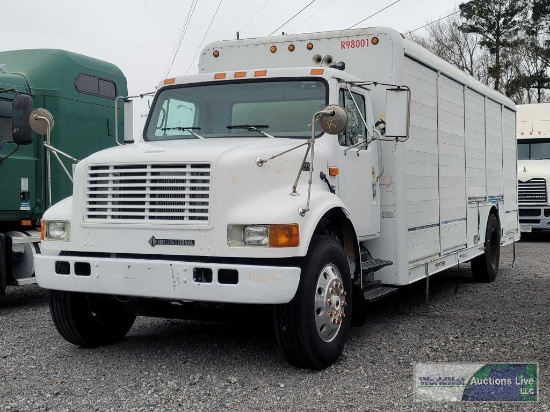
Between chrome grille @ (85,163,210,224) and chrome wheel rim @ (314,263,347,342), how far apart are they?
105cm

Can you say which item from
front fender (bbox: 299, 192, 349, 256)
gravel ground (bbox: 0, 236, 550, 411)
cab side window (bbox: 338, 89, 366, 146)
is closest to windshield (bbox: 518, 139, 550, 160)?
gravel ground (bbox: 0, 236, 550, 411)

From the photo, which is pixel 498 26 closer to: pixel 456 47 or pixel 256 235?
pixel 456 47

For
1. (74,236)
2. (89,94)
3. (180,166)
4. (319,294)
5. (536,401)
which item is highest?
(89,94)

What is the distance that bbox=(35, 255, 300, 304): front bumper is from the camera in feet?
18.1

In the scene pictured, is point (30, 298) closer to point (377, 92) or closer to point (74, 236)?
point (74, 236)

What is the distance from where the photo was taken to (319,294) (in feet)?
19.7

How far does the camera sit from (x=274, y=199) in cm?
582

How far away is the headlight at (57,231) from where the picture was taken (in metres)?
6.21

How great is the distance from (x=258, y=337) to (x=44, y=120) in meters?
2.76

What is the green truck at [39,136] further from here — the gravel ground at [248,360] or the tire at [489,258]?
the tire at [489,258]

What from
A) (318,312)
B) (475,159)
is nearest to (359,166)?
(318,312)

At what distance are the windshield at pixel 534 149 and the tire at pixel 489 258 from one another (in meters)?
8.84

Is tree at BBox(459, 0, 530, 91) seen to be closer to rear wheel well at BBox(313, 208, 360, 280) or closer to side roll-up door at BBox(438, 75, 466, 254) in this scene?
side roll-up door at BBox(438, 75, 466, 254)

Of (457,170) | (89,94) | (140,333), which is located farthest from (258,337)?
(89,94)
